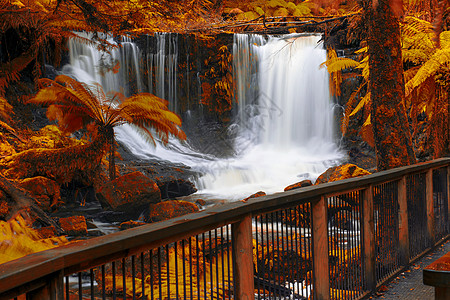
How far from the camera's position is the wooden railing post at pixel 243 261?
2.68 meters

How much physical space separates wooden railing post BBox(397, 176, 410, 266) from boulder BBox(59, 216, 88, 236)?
815 cm

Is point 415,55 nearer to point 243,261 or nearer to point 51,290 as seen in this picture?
point 243,261

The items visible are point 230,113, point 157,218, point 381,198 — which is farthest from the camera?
point 230,113

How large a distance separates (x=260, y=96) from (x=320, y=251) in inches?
929

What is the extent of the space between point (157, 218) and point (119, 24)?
5781 mm

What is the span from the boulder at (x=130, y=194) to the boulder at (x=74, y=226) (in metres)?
1.32

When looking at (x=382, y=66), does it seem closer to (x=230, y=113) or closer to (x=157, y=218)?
(x=157, y=218)

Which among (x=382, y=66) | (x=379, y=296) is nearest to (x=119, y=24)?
(x=382, y=66)

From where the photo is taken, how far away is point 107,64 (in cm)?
2330

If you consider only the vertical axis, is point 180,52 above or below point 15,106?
above

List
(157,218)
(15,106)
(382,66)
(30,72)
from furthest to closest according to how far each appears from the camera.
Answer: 1. (30,72)
2. (15,106)
3. (157,218)
4. (382,66)

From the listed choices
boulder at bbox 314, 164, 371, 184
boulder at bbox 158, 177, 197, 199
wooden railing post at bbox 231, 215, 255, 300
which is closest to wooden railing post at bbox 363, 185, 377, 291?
wooden railing post at bbox 231, 215, 255, 300

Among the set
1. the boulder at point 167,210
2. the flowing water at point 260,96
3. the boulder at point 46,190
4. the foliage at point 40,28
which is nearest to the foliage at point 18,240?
the foliage at point 40,28

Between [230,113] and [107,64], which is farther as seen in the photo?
[230,113]
